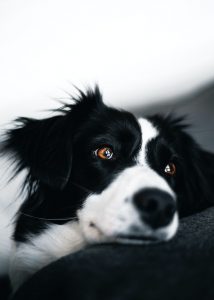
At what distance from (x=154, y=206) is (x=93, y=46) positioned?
2.16ft

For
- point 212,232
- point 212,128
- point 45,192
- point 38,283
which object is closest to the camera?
point 38,283

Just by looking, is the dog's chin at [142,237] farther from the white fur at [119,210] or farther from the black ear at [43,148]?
the black ear at [43,148]

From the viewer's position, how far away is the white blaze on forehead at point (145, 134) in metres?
1.23

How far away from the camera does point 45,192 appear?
4.14 feet

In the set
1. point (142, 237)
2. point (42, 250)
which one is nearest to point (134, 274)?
point (142, 237)

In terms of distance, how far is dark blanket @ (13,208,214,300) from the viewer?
70cm

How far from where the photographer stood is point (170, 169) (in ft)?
4.39

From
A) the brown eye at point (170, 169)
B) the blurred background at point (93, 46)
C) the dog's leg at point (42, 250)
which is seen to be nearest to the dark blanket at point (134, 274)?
the dog's leg at point (42, 250)

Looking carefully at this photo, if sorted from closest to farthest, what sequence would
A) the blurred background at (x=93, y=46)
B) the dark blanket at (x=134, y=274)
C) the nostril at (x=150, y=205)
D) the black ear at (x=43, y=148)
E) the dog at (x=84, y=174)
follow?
the dark blanket at (x=134, y=274)
the nostril at (x=150, y=205)
the dog at (x=84, y=174)
the black ear at (x=43, y=148)
the blurred background at (x=93, y=46)

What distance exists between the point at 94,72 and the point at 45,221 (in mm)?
540

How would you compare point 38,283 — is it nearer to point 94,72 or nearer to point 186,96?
point 94,72

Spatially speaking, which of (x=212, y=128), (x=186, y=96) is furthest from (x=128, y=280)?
(x=212, y=128)

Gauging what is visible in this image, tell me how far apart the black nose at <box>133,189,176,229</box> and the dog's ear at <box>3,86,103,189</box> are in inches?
12.1

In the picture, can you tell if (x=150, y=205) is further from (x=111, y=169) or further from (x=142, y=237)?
(x=111, y=169)
